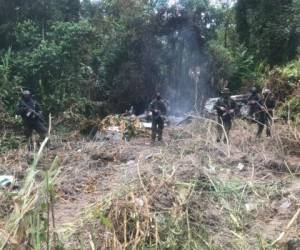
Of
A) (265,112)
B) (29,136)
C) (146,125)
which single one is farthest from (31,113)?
(265,112)

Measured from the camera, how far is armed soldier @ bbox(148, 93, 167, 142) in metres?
12.6

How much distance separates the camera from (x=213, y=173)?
284 inches

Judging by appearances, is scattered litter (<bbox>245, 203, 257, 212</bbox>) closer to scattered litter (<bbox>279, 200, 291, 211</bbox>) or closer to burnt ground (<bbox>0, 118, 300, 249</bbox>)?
burnt ground (<bbox>0, 118, 300, 249</bbox>)

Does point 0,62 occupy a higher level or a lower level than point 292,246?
higher

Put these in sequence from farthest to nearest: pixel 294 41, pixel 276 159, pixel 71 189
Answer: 1. pixel 294 41
2. pixel 276 159
3. pixel 71 189

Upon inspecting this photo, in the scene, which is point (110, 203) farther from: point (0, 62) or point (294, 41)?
point (294, 41)

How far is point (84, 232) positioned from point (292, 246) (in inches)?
86.5

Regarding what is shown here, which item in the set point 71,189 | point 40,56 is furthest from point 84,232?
point 40,56

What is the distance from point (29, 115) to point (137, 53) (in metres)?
7.95

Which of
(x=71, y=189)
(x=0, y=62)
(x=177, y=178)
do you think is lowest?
(x=71, y=189)

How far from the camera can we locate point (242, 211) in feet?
21.1

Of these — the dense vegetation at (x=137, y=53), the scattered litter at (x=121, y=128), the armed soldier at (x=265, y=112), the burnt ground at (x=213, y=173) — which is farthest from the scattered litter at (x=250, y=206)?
the dense vegetation at (x=137, y=53)

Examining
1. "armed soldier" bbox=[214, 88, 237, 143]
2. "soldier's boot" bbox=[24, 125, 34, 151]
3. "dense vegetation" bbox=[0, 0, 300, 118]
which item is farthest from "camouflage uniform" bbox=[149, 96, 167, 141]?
"dense vegetation" bbox=[0, 0, 300, 118]

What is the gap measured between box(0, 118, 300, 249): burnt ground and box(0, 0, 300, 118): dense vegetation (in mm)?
3104
